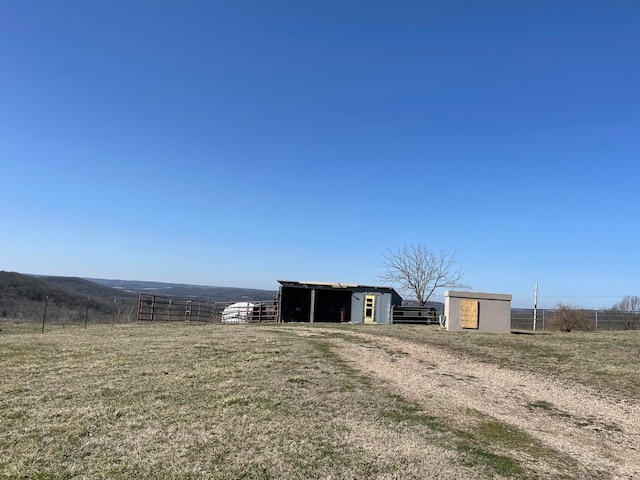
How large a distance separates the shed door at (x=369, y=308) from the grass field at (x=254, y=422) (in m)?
18.2

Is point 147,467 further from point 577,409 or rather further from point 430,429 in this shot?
point 577,409

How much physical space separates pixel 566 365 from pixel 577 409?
4569 mm

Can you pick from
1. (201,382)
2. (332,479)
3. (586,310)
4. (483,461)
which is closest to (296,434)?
(332,479)

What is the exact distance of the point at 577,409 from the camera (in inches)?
253

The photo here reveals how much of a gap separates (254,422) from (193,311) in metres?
23.6

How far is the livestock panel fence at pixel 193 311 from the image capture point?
25297mm

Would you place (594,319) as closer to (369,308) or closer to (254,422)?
(369,308)

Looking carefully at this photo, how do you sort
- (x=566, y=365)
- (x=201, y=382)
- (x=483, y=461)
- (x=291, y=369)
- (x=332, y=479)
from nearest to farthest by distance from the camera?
(x=332, y=479), (x=483, y=461), (x=201, y=382), (x=291, y=369), (x=566, y=365)

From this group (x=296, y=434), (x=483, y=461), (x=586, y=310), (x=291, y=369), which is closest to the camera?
(x=483, y=461)

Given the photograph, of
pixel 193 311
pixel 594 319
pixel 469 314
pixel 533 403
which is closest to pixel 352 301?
pixel 469 314

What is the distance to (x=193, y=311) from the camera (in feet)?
90.7

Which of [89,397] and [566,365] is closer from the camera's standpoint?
[89,397]

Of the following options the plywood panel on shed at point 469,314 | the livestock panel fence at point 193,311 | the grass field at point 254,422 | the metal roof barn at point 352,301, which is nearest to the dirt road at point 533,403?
the grass field at point 254,422

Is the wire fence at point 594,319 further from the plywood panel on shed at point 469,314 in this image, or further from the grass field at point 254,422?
the grass field at point 254,422
